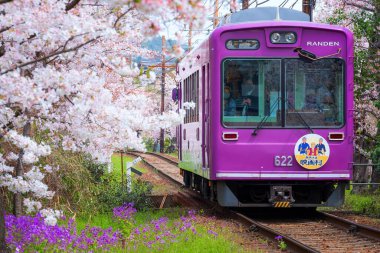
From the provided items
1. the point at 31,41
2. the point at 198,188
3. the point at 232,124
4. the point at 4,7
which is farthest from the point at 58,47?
the point at 198,188

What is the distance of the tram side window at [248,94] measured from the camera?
12.4 m

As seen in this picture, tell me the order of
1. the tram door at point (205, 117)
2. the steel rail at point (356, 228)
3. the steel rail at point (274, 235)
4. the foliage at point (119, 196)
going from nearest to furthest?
1. the steel rail at point (274, 235)
2. the steel rail at point (356, 228)
3. the tram door at point (205, 117)
4. the foliage at point (119, 196)

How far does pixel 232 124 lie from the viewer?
12.5 m

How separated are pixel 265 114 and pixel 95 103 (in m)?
6.31

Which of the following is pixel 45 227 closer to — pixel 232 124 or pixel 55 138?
pixel 55 138

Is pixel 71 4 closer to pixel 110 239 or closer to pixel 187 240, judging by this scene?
pixel 110 239

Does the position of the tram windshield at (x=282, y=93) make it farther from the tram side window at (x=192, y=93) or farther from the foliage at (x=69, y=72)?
the foliage at (x=69, y=72)

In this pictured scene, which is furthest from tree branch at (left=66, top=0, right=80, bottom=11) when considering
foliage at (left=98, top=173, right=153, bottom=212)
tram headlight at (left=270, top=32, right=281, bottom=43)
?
foliage at (left=98, top=173, right=153, bottom=212)

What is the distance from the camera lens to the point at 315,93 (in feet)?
40.9

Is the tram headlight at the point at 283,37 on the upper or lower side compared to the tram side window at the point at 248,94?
upper

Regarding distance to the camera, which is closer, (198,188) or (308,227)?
(308,227)

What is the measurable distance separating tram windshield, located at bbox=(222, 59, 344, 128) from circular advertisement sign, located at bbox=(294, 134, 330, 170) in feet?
0.76

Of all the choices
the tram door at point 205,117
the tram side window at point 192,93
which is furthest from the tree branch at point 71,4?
the tram side window at point 192,93

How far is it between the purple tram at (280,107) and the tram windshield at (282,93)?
0.02 m
